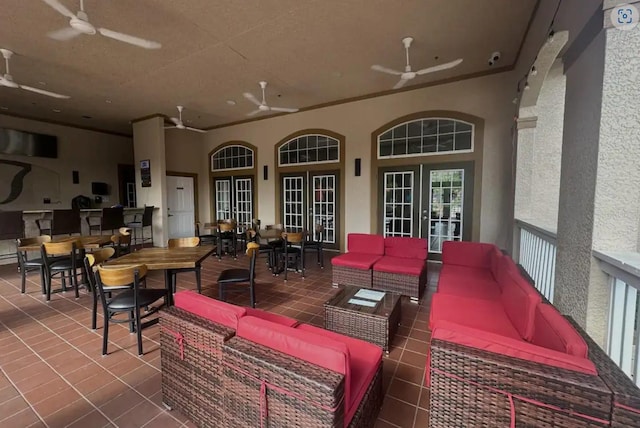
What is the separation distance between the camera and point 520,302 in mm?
1977

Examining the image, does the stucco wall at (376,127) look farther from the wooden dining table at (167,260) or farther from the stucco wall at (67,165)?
the wooden dining table at (167,260)

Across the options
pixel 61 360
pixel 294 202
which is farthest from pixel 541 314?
pixel 294 202

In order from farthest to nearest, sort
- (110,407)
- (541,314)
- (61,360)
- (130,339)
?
(130,339) < (61,360) < (110,407) < (541,314)

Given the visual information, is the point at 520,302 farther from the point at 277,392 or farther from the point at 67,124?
the point at 67,124

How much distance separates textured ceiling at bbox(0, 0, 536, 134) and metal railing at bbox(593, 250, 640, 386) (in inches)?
125

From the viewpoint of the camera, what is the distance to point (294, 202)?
745cm

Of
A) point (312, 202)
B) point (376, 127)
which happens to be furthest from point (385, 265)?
point (312, 202)

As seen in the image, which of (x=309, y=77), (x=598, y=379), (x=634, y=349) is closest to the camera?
(x=598, y=379)

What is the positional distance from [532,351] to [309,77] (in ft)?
17.2

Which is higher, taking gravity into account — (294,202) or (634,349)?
(294,202)

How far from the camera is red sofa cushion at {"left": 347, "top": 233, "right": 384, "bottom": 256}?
4395mm

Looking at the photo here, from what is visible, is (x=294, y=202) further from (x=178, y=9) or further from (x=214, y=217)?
(x=178, y=9)

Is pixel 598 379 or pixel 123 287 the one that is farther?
pixel 123 287

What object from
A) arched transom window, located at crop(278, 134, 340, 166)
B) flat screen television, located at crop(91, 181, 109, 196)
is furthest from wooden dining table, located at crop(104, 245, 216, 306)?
flat screen television, located at crop(91, 181, 109, 196)
